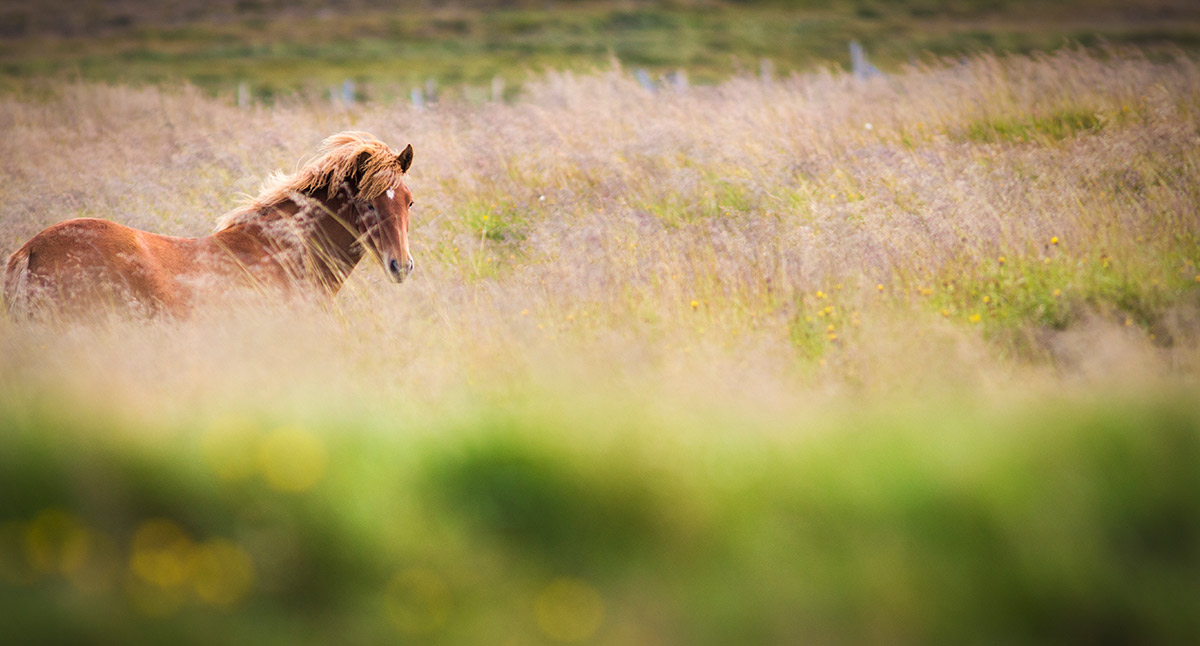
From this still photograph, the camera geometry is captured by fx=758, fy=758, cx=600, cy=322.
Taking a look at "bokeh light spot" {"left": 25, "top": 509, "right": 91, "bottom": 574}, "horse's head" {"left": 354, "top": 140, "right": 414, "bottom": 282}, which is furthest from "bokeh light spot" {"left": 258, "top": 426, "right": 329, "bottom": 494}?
"horse's head" {"left": 354, "top": 140, "right": 414, "bottom": 282}

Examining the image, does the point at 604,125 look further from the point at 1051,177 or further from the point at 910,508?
the point at 910,508

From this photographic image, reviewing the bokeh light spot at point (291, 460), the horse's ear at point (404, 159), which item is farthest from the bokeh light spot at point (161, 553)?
the horse's ear at point (404, 159)

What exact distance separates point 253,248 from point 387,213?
1.00m

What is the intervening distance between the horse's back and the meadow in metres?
0.29

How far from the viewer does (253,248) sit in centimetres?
557

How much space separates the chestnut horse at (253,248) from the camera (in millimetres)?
4852

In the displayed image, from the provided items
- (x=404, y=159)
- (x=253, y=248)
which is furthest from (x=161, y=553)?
(x=404, y=159)

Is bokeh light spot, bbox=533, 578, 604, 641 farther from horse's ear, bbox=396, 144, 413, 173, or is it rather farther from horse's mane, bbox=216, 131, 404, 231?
horse's ear, bbox=396, 144, 413, 173

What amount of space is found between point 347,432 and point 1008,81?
32.0ft

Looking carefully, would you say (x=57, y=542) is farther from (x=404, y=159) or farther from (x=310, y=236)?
(x=404, y=159)

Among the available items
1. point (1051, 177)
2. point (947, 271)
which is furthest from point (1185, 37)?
point (947, 271)

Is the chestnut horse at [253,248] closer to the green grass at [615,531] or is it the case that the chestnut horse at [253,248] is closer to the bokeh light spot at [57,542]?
the green grass at [615,531]

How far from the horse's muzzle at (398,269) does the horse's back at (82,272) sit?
145 cm

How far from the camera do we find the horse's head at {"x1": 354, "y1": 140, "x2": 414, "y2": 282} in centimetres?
562
